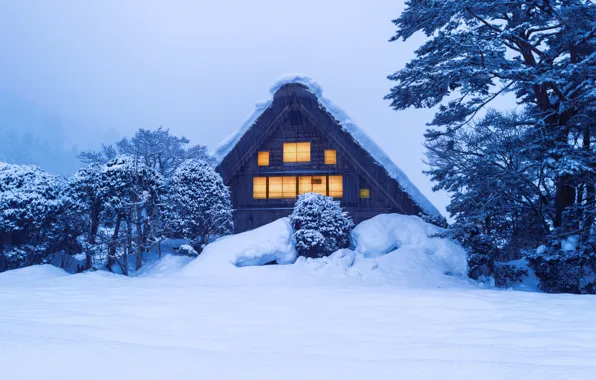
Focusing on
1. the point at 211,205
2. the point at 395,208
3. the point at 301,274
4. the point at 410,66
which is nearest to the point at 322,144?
the point at 395,208

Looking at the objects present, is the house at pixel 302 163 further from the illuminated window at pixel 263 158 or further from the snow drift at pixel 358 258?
the snow drift at pixel 358 258

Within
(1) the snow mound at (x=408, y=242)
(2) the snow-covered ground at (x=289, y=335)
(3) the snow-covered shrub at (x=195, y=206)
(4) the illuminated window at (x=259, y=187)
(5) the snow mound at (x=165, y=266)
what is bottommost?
(5) the snow mound at (x=165, y=266)

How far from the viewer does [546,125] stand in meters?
8.50

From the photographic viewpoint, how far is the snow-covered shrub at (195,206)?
12.8 meters

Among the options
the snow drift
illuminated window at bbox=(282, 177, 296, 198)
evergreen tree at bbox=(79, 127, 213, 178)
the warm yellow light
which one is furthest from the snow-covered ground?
evergreen tree at bbox=(79, 127, 213, 178)

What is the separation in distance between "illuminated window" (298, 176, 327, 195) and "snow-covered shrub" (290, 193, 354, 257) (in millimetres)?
4945

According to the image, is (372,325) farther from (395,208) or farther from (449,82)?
(395,208)

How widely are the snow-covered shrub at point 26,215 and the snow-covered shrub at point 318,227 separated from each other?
7.56 metres

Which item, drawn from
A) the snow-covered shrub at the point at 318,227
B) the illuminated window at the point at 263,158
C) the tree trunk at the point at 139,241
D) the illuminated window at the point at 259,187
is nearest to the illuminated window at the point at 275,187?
the illuminated window at the point at 259,187

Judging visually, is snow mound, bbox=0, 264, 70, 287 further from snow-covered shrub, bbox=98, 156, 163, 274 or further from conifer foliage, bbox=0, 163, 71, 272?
conifer foliage, bbox=0, 163, 71, 272

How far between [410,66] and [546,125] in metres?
3.38

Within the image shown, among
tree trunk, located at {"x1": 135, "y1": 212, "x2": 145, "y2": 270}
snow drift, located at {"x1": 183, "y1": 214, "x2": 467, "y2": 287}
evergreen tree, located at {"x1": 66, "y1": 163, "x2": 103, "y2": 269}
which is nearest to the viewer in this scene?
snow drift, located at {"x1": 183, "y1": 214, "x2": 467, "y2": 287}

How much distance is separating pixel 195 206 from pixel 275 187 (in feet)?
18.0

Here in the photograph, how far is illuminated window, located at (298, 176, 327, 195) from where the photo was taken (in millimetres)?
17203
